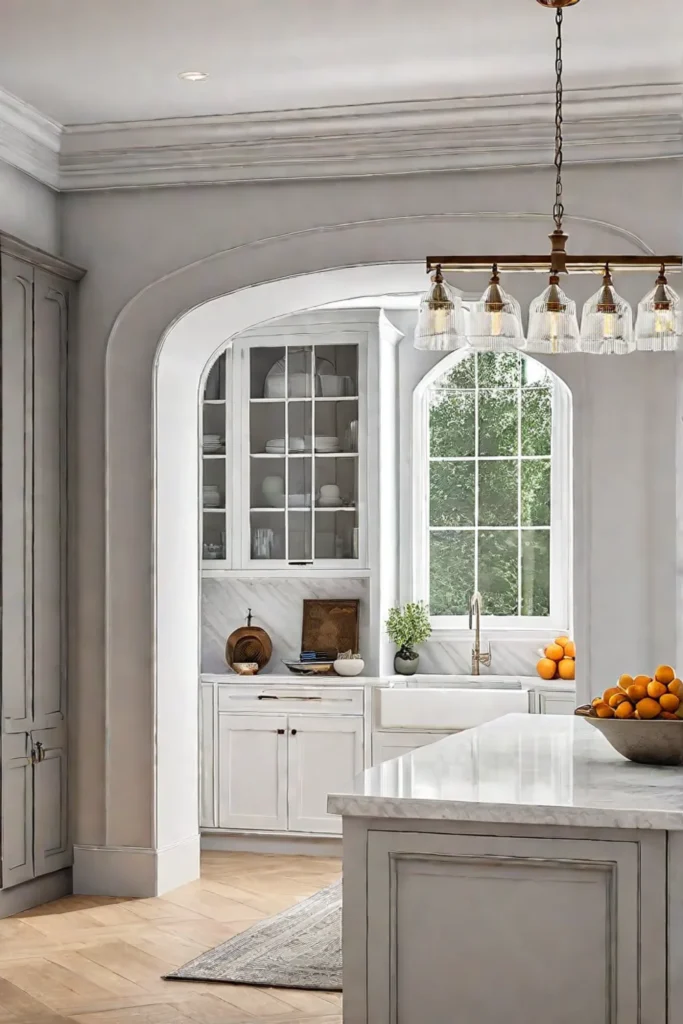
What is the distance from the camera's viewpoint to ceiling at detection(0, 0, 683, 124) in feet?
13.9

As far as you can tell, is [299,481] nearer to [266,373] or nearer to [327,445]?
[327,445]

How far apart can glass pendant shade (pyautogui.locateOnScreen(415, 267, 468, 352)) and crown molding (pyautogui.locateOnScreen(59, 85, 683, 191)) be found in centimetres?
201

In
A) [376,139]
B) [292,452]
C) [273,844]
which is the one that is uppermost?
[376,139]

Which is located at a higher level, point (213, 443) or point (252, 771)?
point (213, 443)

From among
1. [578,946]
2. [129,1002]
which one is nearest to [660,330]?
[578,946]

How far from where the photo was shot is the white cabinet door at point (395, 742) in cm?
647

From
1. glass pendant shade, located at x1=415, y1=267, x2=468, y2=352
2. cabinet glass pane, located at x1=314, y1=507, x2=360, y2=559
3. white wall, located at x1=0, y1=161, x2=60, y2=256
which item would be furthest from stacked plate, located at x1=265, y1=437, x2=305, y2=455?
glass pendant shade, located at x1=415, y1=267, x2=468, y2=352

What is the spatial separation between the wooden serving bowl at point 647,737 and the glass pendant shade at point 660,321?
1.01 meters

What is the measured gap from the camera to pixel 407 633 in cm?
693

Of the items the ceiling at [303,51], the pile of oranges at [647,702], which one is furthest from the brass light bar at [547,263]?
the ceiling at [303,51]

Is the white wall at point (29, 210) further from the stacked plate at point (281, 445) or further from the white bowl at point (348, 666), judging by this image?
the white bowl at point (348, 666)

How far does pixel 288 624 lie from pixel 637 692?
400 centimetres

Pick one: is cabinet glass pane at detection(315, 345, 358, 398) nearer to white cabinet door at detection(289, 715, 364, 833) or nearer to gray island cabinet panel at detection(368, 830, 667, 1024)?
white cabinet door at detection(289, 715, 364, 833)

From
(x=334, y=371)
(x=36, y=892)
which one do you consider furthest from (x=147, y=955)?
(x=334, y=371)
